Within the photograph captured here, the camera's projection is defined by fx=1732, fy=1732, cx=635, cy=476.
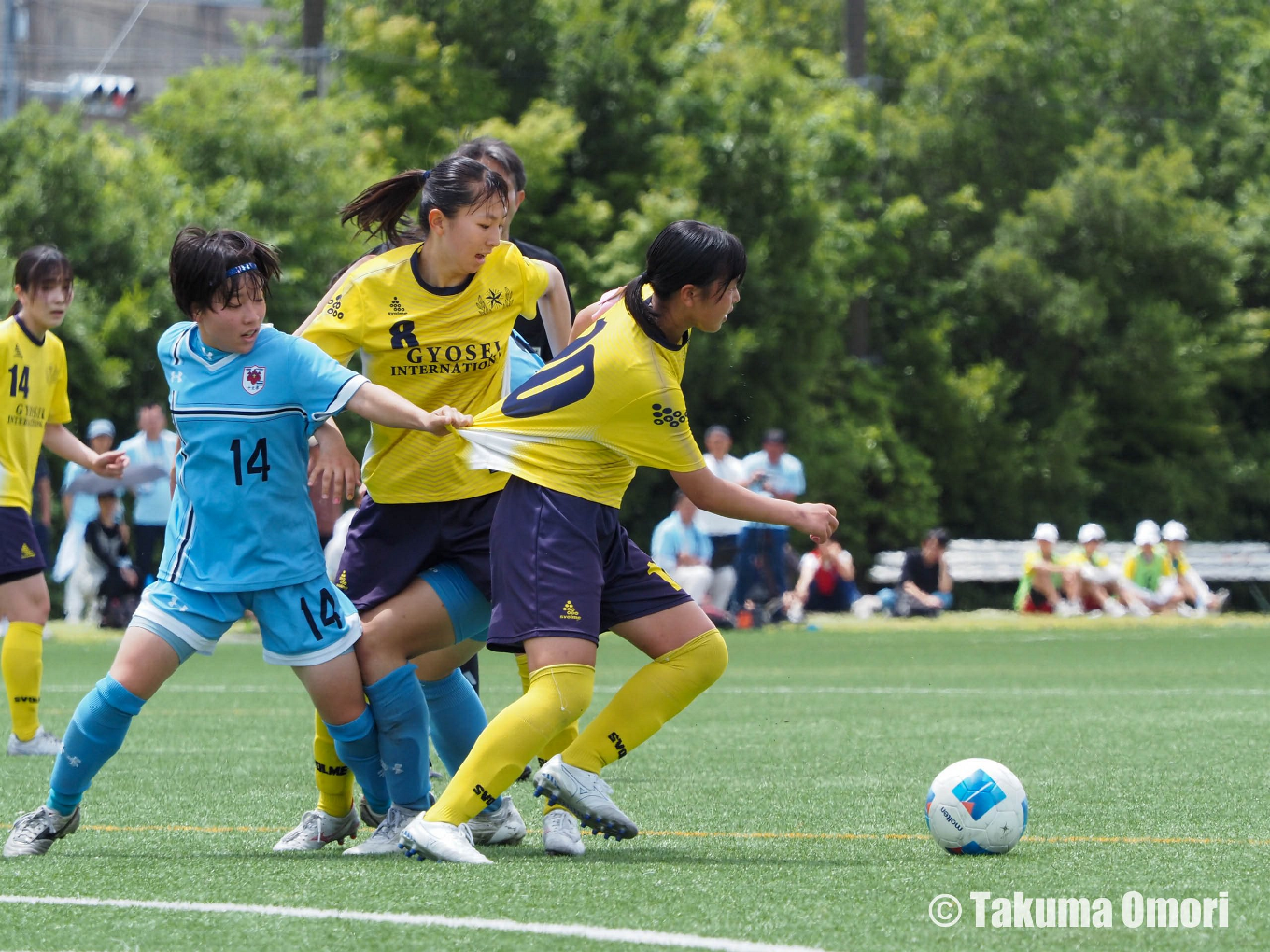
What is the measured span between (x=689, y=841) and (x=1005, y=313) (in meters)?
26.4

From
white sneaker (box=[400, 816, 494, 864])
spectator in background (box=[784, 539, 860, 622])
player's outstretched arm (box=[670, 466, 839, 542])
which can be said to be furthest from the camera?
spectator in background (box=[784, 539, 860, 622])

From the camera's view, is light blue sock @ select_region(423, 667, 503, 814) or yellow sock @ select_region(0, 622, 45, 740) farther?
yellow sock @ select_region(0, 622, 45, 740)

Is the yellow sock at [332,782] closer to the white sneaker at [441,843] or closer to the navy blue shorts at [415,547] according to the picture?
the navy blue shorts at [415,547]

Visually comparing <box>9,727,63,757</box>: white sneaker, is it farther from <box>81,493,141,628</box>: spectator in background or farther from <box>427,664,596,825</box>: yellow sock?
Answer: <box>81,493,141,628</box>: spectator in background

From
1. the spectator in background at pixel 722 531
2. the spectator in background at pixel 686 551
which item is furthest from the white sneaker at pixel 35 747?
the spectator in background at pixel 722 531

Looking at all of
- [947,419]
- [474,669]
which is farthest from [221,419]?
[947,419]

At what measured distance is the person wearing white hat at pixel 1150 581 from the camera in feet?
64.8

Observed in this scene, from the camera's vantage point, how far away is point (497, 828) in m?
4.96

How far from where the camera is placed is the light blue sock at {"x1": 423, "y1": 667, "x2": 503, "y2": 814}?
17.3 ft

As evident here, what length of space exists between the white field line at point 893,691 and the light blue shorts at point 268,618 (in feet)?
19.4

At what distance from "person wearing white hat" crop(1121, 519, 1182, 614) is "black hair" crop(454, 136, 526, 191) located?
597 inches

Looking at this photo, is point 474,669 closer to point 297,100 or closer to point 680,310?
A: point 680,310

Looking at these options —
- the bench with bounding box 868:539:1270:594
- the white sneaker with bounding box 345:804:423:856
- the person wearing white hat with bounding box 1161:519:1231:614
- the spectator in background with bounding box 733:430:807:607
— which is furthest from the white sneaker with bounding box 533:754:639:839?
the bench with bounding box 868:539:1270:594

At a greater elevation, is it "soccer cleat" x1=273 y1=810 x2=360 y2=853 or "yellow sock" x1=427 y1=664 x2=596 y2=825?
"yellow sock" x1=427 y1=664 x2=596 y2=825
